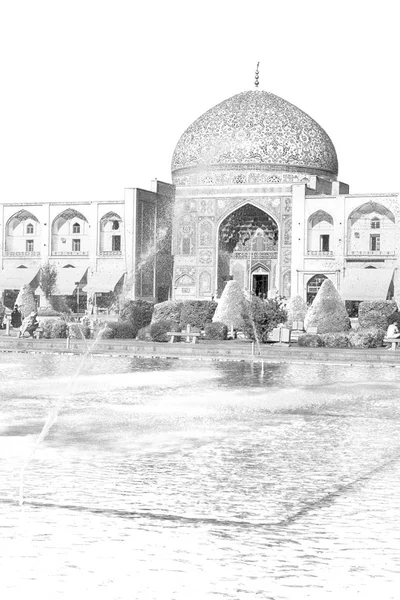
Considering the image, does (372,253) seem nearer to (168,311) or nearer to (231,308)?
(168,311)

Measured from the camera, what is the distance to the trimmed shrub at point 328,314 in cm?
2150

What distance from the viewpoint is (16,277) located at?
3612cm

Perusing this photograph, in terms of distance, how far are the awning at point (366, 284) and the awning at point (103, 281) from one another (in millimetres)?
7533

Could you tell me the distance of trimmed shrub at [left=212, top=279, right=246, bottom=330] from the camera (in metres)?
22.3

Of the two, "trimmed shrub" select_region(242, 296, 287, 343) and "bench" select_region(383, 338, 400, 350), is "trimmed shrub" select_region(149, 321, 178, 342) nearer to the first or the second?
"trimmed shrub" select_region(242, 296, 287, 343)

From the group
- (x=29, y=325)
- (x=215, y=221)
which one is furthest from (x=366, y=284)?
(x=29, y=325)

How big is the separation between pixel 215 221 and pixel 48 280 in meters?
5.83

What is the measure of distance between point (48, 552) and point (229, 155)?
31.6 m

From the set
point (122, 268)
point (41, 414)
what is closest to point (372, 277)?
point (122, 268)

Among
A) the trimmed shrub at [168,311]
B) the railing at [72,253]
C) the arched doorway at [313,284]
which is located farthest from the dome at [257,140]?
the trimmed shrub at [168,311]

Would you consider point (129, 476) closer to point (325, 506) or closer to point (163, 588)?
point (325, 506)

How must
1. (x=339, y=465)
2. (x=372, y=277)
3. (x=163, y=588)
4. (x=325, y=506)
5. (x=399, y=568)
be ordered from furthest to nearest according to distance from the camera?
1. (x=372, y=277)
2. (x=339, y=465)
3. (x=325, y=506)
4. (x=399, y=568)
5. (x=163, y=588)

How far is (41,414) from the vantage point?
340 inches

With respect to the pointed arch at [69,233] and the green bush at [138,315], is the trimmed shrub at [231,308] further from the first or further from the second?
the pointed arch at [69,233]
